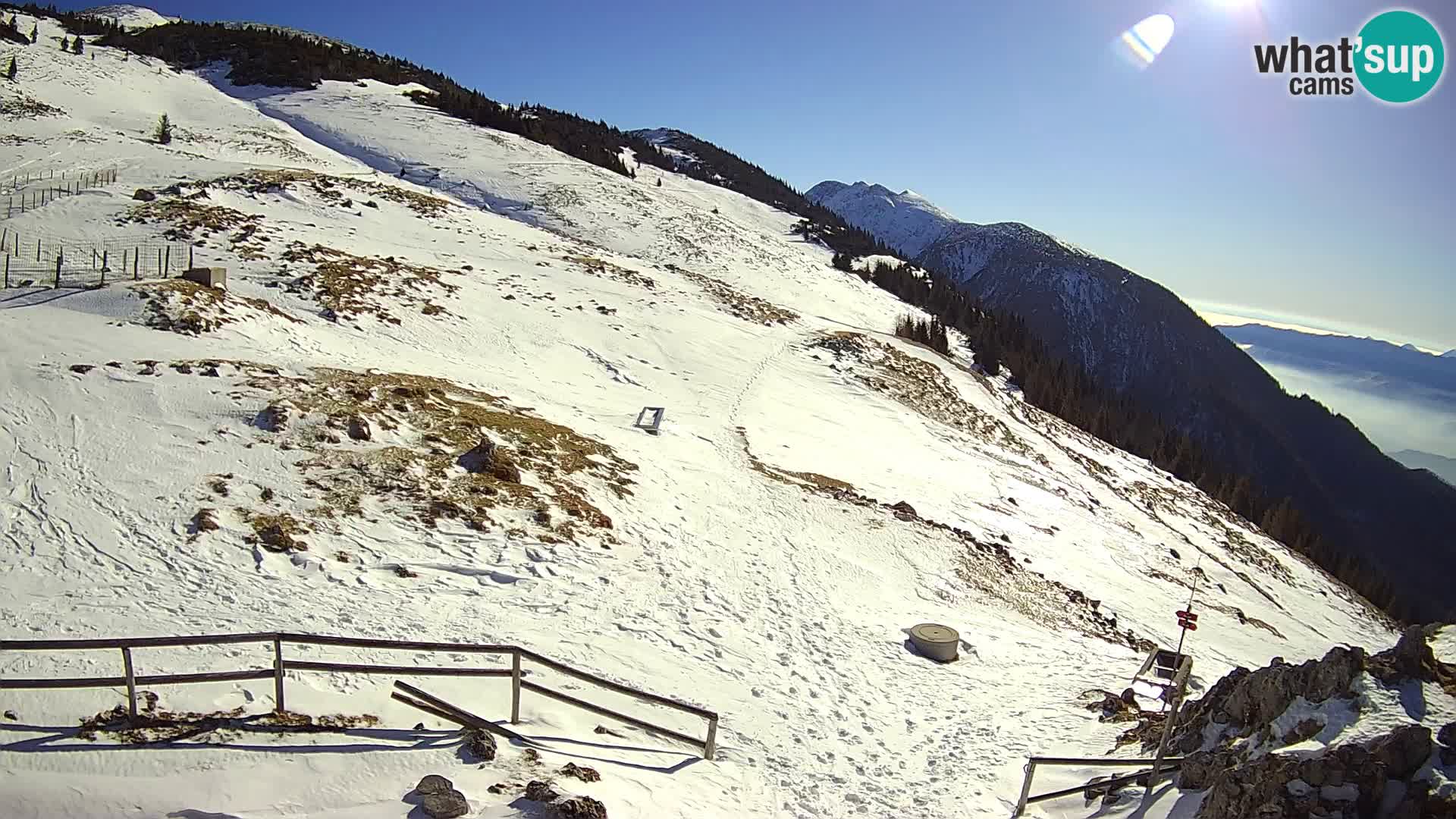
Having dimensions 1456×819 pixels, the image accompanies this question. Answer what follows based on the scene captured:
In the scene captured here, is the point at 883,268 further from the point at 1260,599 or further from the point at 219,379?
the point at 219,379

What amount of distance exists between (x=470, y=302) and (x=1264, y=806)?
2583 cm

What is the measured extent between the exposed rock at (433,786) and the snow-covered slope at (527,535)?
0.22 meters

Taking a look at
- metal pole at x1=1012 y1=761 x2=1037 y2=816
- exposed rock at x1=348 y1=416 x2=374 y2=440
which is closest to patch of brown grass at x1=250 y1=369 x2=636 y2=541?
exposed rock at x1=348 y1=416 x2=374 y2=440

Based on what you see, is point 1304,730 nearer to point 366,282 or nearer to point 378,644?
point 378,644

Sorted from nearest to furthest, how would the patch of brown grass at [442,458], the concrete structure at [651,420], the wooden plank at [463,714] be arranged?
the wooden plank at [463,714], the patch of brown grass at [442,458], the concrete structure at [651,420]

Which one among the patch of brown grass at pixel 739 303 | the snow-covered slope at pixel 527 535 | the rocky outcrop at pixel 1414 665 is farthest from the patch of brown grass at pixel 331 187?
the rocky outcrop at pixel 1414 665

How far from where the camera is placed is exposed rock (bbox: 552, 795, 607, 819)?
5.65 metres

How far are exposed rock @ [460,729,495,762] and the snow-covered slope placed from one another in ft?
0.55

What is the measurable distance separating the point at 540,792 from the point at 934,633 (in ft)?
28.2

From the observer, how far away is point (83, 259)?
2069cm

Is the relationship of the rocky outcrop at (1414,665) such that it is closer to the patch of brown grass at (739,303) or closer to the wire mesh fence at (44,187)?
the patch of brown grass at (739,303)

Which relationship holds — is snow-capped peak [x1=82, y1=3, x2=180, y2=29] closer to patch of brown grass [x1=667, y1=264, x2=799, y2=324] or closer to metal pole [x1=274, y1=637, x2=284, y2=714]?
patch of brown grass [x1=667, y1=264, x2=799, y2=324]

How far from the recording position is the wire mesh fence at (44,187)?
25375 mm

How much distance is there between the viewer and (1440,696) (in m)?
6.16
